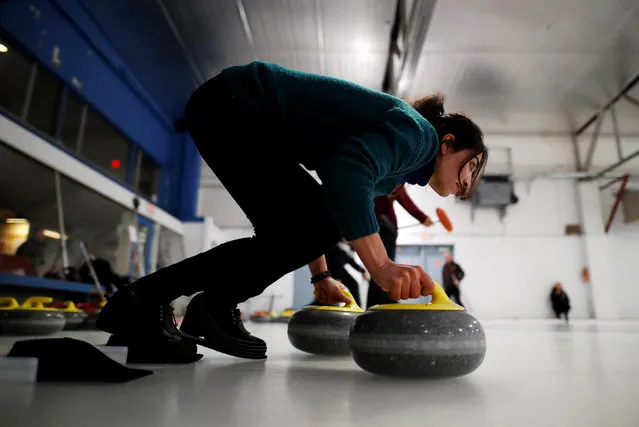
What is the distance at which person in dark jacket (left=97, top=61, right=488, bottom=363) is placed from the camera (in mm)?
948

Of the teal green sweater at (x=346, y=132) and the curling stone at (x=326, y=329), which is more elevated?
the teal green sweater at (x=346, y=132)

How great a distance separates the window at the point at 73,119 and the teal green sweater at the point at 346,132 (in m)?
5.18

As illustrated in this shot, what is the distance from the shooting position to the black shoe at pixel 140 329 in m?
1.24

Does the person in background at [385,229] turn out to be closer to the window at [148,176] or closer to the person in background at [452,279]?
the person in background at [452,279]

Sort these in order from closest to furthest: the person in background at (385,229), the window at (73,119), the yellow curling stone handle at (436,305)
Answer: the yellow curling stone handle at (436,305) < the person in background at (385,229) < the window at (73,119)

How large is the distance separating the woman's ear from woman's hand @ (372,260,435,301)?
415 mm

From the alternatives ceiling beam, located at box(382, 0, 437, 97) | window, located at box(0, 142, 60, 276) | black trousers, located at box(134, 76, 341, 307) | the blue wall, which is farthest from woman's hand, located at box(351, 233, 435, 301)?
the blue wall

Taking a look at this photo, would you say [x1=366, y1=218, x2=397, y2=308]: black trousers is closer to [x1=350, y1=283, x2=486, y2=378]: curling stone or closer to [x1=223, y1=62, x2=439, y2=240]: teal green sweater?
Result: [x1=223, y1=62, x2=439, y2=240]: teal green sweater

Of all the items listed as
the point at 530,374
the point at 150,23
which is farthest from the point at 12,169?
the point at 530,374

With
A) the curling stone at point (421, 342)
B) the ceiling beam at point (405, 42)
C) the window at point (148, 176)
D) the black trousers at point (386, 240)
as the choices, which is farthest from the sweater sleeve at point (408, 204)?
the window at point (148, 176)

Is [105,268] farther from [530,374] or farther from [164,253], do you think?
[530,374]

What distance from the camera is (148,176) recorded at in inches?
314

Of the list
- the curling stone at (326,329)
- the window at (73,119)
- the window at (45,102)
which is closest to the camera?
the curling stone at (326,329)

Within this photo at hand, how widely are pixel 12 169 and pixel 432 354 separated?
4689 millimetres
